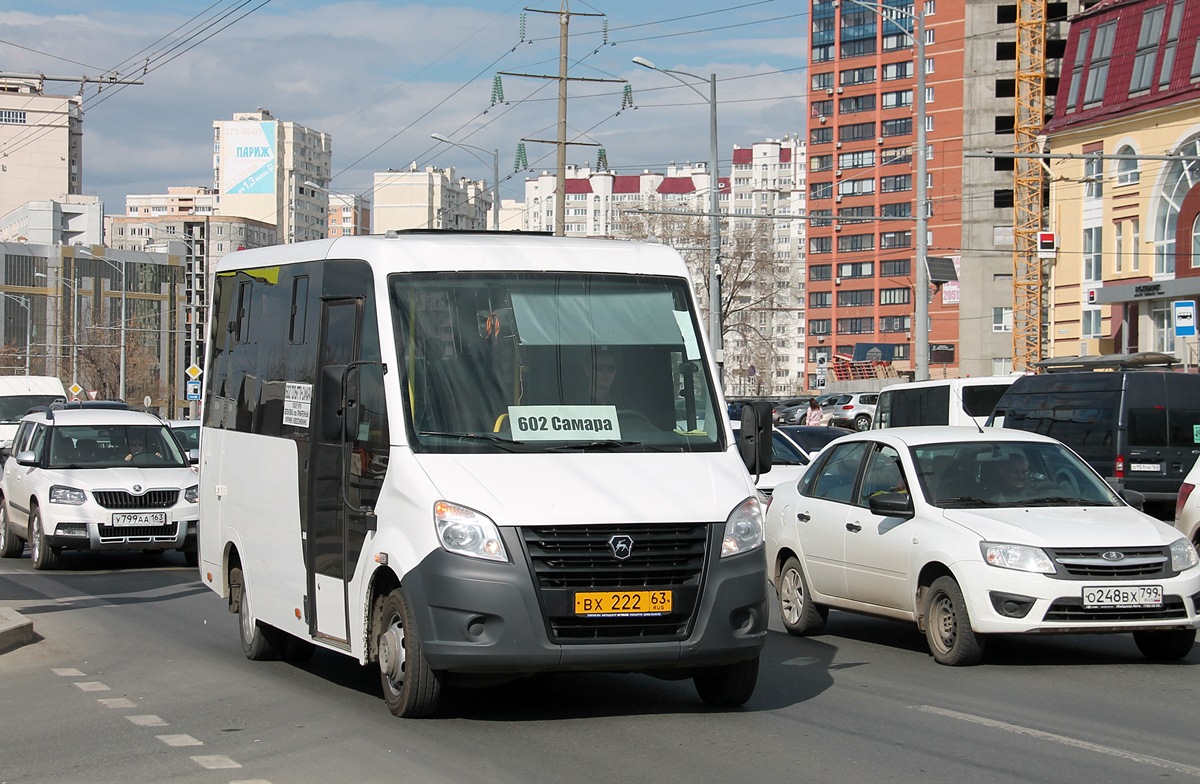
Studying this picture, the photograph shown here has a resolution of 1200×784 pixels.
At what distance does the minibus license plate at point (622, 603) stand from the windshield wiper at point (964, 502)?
12.3 feet

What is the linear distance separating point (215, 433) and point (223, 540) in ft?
2.79

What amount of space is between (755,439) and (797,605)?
4.02 metres

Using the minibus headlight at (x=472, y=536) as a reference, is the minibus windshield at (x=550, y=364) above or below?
above

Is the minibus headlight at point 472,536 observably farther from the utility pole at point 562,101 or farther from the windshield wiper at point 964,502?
the utility pole at point 562,101

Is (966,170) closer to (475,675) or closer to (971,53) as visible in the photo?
(971,53)

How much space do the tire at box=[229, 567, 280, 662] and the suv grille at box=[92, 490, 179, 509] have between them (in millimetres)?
8204

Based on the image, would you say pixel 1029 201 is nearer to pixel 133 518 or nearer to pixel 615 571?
pixel 133 518

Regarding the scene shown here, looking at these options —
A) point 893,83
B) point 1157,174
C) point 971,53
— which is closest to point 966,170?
point 971,53

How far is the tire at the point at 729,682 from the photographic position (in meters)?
9.13

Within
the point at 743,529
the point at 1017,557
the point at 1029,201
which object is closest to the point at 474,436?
the point at 743,529

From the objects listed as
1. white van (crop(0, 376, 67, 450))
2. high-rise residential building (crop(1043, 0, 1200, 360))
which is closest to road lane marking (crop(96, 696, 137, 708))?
white van (crop(0, 376, 67, 450))

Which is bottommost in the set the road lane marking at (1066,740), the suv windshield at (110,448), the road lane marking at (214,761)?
the road lane marking at (214,761)

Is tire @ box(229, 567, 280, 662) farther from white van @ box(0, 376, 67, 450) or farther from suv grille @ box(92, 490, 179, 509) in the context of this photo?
white van @ box(0, 376, 67, 450)

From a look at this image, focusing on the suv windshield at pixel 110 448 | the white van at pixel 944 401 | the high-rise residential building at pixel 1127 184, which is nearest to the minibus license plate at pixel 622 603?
the suv windshield at pixel 110 448
